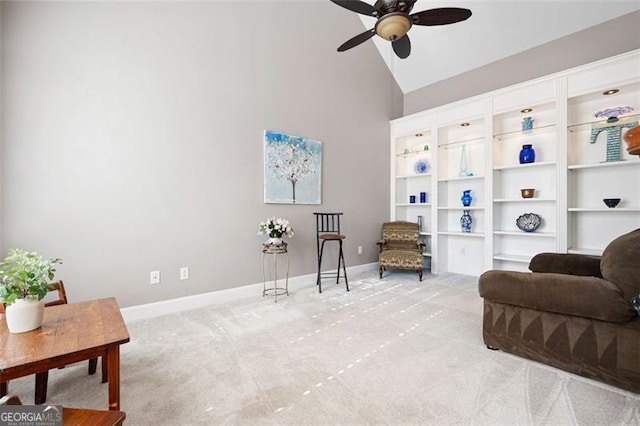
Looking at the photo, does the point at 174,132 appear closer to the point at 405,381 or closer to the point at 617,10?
the point at 405,381

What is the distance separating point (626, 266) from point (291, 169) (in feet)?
10.4

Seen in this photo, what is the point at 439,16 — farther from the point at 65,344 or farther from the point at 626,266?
the point at 65,344

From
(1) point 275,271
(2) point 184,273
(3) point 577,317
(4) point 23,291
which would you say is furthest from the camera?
(1) point 275,271

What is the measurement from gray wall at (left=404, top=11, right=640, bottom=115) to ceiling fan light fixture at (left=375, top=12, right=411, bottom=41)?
2856 millimetres

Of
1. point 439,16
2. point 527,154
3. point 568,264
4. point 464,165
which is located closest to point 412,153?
point 464,165

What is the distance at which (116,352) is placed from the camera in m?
1.22

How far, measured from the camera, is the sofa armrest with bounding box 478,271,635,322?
157 cm

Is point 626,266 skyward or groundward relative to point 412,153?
groundward

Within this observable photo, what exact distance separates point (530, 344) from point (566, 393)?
1.10 feet

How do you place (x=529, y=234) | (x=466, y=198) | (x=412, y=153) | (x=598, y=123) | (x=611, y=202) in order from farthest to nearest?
1. (x=412, y=153)
2. (x=466, y=198)
3. (x=529, y=234)
4. (x=598, y=123)
5. (x=611, y=202)

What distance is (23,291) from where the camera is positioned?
1.26 m

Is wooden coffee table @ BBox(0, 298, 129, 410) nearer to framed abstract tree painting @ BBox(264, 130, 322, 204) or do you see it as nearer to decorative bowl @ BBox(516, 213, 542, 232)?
framed abstract tree painting @ BBox(264, 130, 322, 204)

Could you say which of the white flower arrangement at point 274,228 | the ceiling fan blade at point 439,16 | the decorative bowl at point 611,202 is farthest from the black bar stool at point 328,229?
the decorative bowl at point 611,202

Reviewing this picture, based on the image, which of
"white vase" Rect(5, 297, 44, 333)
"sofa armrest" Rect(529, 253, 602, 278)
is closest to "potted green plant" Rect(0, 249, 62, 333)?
"white vase" Rect(5, 297, 44, 333)
